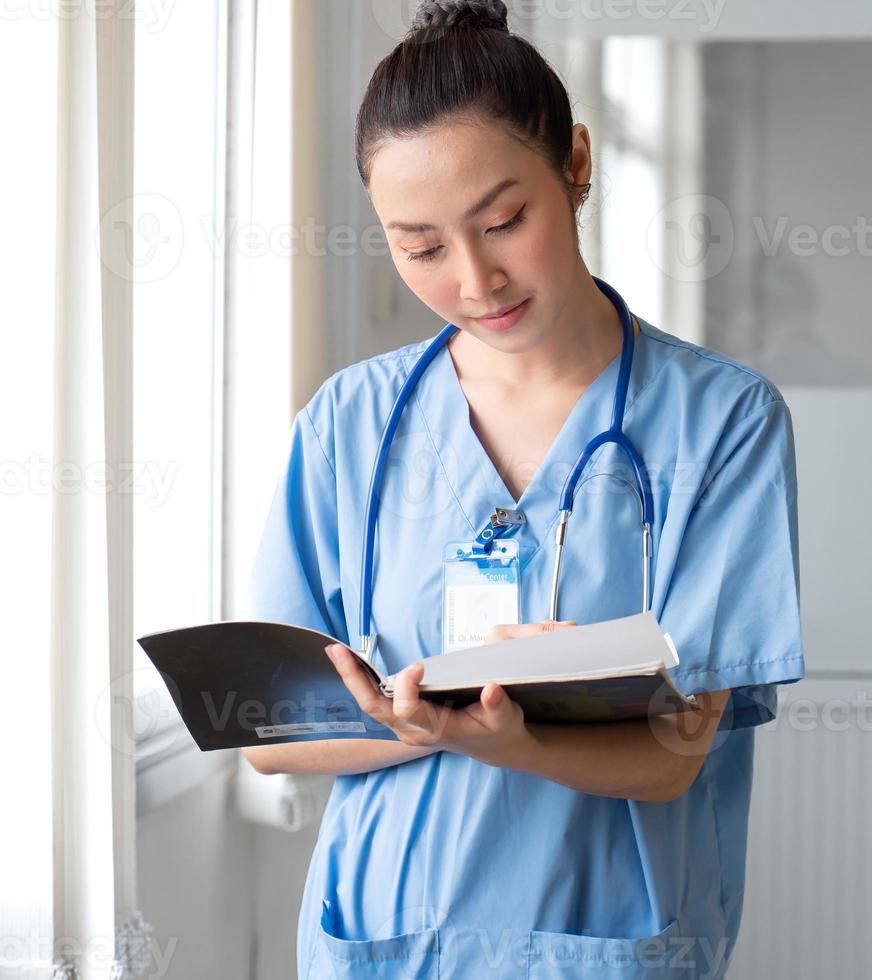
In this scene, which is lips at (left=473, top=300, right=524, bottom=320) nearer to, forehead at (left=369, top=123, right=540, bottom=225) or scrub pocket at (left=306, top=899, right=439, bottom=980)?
forehead at (left=369, top=123, right=540, bottom=225)

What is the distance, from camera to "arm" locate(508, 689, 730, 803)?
2.84ft

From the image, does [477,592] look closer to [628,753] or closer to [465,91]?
[628,753]

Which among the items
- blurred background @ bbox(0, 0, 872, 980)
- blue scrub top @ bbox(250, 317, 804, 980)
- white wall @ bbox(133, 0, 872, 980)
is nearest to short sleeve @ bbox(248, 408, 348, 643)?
blue scrub top @ bbox(250, 317, 804, 980)

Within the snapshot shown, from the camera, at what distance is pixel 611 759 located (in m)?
0.88

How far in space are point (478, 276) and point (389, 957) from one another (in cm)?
60

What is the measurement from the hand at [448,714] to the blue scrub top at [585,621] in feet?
0.44

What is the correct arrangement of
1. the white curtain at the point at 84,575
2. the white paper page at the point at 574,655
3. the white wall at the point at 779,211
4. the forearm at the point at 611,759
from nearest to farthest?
the white paper page at the point at 574,655, the forearm at the point at 611,759, the white curtain at the point at 84,575, the white wall at the point at 779,211

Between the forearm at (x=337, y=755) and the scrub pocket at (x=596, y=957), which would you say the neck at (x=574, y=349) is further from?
the scrub pocket at (x=596, y=957)

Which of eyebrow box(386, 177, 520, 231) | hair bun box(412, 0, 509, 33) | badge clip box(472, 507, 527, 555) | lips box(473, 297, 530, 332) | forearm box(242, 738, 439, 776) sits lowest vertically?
forearm box(242, 738, 439, 776)

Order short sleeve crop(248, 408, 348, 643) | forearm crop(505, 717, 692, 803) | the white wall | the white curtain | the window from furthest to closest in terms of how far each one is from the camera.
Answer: the white wall
the window
the white curtain
short sleeve crop(248, 408, 348, 643)
forearm crop(505, 717, 692, 803)

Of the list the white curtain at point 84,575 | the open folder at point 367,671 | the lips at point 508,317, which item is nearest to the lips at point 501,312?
the lips at point 508,317

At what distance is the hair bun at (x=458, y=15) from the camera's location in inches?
39.3

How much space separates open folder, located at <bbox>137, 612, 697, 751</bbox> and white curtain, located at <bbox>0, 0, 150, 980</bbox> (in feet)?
1.49

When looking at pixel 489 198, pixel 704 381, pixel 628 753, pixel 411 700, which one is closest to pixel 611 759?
pixel 628 753
